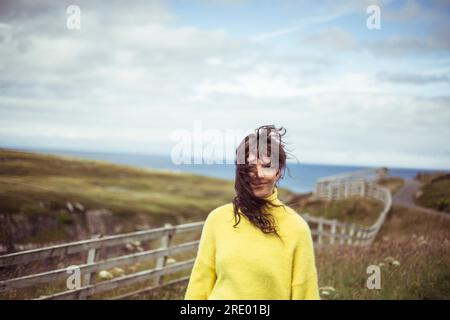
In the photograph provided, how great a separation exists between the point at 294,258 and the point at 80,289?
5.78 m

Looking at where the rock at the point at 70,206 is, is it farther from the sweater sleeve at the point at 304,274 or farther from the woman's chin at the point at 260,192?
the sweater sleeve at the point at 304,274

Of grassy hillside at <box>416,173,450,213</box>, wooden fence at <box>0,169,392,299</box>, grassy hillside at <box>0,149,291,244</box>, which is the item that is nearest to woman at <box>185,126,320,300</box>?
wooden fence at <box>0,169,392,299</box>

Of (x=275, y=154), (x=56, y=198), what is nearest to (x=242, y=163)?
(x=275, y=154)

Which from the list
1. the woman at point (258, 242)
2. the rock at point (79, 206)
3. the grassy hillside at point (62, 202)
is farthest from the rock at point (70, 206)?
the woman at point (258, 242)

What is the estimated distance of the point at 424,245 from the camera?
912 cm

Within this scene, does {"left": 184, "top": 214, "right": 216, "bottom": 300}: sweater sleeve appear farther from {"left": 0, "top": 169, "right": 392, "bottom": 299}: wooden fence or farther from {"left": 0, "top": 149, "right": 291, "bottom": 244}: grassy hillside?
{"left": 0, "top": 149, "right": 291, "bottom": 244}: grassy hillside

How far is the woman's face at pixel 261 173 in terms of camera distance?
9.20 feet

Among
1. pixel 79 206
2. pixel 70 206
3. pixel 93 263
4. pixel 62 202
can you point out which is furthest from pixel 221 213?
pixel 79 206

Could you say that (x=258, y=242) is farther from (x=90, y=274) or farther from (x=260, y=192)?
(x=90, y=274)

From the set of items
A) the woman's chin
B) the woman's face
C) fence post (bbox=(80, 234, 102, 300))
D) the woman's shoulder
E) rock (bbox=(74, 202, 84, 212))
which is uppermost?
the woman's face

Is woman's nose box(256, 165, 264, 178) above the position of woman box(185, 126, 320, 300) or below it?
above

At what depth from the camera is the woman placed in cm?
273
